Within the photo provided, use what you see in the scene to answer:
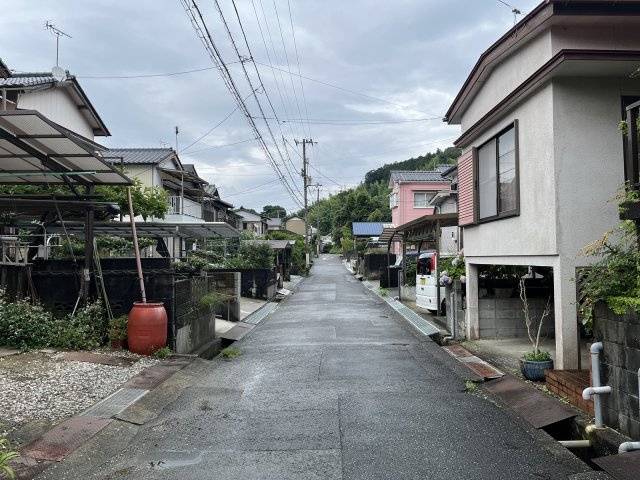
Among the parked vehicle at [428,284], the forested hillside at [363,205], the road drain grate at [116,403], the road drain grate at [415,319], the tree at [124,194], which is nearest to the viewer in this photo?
the road drain grate at [116,403]

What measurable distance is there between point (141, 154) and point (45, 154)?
18402 millimetres

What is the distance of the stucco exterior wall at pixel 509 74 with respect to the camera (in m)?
8.10

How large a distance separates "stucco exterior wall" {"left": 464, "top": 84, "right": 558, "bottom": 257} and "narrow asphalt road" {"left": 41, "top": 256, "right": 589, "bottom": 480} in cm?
231

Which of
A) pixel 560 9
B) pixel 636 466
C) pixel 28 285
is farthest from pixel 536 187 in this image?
pixel 28 285

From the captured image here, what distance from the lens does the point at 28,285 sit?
9406 millimetres

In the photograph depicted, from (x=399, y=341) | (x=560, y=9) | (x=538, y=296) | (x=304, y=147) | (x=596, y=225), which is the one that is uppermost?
(x=304, y=147)

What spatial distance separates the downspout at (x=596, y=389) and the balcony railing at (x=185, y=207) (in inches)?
876

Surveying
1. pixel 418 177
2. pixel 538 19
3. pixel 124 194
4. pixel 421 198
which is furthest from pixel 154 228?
pixel 418 177

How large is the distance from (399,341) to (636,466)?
819cm

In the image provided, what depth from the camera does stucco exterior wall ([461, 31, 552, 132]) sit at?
8.10m

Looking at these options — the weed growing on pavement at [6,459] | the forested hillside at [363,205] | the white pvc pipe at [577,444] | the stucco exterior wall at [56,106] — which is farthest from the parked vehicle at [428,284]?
the forested hillside at [363,205]

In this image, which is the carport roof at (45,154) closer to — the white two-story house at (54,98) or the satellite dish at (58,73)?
the white two-story house at (54,98)

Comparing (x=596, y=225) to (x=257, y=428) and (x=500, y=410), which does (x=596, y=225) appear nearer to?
(x=500, y=410)

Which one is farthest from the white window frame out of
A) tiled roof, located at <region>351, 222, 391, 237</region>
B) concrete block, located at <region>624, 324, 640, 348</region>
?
concrete block, located at <region>624, 324, 640, 348</region>
